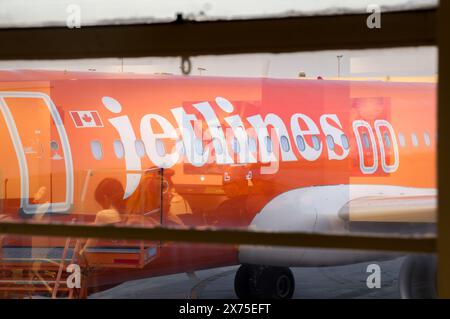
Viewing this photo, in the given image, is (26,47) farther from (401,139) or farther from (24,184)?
(401,139)

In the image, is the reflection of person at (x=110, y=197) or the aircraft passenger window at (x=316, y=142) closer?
the reflection of person at (x=110, y=197)

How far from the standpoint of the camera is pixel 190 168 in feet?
20.0

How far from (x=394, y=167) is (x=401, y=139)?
0.61 m

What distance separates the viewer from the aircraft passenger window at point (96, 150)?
20.4 ft

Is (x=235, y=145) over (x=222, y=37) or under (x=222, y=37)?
under

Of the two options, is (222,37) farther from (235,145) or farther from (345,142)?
(345,142)

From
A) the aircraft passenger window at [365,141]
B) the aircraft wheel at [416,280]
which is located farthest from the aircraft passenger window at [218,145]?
the aircraft wheel at [416,280]

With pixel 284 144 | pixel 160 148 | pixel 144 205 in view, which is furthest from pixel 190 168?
pixel 284 144

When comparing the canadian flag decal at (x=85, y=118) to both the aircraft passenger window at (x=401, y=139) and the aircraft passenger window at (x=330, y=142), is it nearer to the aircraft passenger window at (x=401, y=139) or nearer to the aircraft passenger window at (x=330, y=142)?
the aircraft passenger window at (x=330, y=142)

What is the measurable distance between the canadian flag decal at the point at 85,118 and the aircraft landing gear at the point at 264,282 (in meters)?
2.39

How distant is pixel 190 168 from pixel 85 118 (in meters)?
1.19

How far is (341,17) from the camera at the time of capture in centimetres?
155

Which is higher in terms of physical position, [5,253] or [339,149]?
[339,149]
